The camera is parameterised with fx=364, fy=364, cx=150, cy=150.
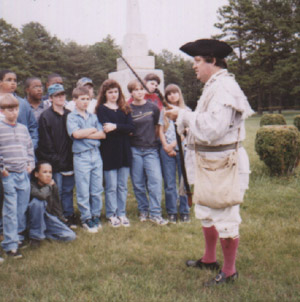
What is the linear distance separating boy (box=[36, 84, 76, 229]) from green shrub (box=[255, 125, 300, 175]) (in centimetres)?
431

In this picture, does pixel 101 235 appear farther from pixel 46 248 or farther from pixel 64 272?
pixel 64 272

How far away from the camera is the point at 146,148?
5.30 m

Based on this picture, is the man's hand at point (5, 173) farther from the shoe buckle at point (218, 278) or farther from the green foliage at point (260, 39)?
the green foliage at point (260, 39)

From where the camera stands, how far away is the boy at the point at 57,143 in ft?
16.1

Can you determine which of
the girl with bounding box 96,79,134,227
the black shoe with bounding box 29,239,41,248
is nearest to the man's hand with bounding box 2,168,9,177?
the black shoe with bounding box 29,239,41,248

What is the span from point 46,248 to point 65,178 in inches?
44.3

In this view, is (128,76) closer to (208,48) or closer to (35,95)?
(35,95)

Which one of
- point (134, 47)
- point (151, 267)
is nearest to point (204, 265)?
point (151, 267)

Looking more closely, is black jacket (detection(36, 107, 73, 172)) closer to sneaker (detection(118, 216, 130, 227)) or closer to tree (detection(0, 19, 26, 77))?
sneaker (detection(118, 216, 130, 227))

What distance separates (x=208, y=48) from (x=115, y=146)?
2.39m

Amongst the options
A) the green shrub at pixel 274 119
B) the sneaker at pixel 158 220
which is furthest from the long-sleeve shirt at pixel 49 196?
the green shrub at pixel 274 119

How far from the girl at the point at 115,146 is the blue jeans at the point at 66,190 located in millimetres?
513

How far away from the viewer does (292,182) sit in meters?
7.31

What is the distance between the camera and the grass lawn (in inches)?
125
